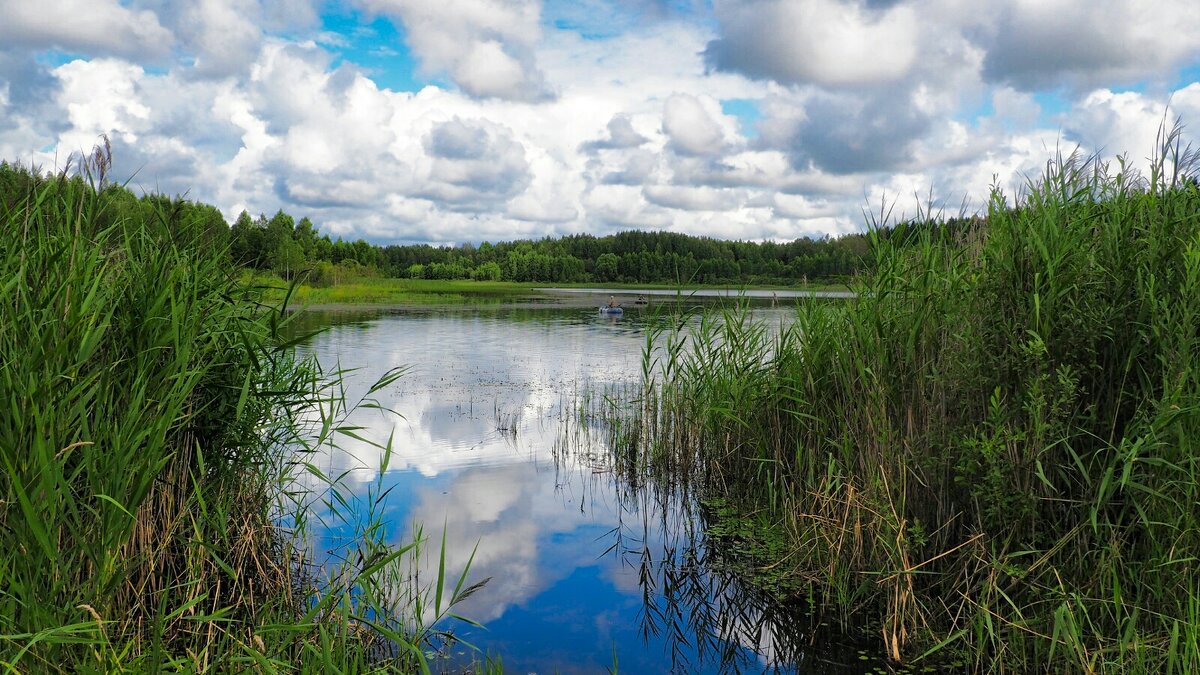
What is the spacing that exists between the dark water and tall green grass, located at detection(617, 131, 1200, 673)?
0.76 metres

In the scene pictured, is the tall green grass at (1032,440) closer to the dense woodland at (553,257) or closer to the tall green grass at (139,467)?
the tall green grass at (139,467)

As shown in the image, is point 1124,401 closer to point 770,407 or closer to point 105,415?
point 770,407

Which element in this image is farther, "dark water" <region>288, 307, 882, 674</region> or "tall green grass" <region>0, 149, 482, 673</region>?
"dark water" <region>288, 307, 882, 674</region>

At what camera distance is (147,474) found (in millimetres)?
3479

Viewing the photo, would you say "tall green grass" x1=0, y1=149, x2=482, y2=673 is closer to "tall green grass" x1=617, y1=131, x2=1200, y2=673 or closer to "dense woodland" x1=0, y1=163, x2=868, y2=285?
"tall green grass" x1=617, y1=131, x2=1200, y2=673

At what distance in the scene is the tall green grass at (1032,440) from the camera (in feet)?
12.9

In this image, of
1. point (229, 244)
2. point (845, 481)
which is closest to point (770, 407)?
point (845, 481)

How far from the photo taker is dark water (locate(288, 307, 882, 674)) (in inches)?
221

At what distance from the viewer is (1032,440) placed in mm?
4430

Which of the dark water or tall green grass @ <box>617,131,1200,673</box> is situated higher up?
tall green grass @ <box>617,131,1200,673</box>

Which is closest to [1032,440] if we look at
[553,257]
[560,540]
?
[560,540]

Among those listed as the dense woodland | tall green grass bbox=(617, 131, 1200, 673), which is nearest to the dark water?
tall green grass bbox=(617, 131, 1200, 673)

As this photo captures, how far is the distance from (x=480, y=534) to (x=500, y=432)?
4464mm

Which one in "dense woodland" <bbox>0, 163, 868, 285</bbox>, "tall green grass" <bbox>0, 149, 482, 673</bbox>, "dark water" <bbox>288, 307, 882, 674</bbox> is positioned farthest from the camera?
"dense woodland" <bbox>0, 163, 868, 285</bbox>
